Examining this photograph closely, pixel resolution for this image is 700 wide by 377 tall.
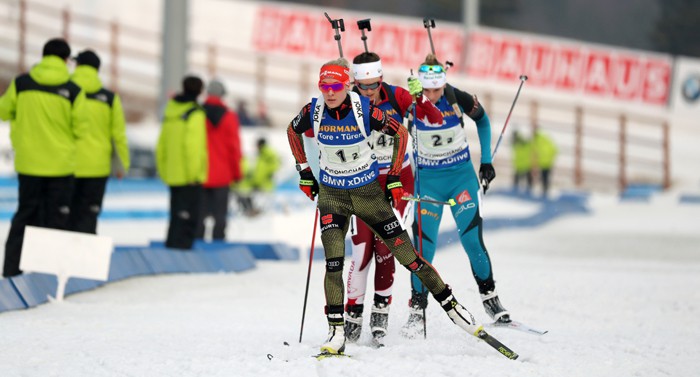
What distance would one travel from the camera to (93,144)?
10016 millimetres

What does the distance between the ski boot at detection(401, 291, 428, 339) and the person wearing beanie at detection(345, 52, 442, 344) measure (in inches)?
8.5

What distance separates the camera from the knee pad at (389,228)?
6.83 metres

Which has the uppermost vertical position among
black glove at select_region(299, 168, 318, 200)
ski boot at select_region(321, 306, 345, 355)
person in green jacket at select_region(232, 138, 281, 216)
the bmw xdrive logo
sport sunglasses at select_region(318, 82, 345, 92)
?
the bmw xdrive logo

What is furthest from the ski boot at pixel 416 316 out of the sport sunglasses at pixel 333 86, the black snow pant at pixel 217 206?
the black snow pant at pixel 217 206

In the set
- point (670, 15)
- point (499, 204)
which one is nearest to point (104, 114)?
point (499, 204)

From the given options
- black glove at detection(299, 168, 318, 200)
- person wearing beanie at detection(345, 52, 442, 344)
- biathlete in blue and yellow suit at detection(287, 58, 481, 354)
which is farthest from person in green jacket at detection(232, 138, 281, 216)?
biathlete in blue and yellow suit at detection(287, 58, 481, 354)

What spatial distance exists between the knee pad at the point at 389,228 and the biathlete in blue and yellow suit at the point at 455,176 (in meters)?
1.15

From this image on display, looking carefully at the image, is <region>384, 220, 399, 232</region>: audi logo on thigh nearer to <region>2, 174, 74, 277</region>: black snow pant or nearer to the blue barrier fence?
the blue barrier fence

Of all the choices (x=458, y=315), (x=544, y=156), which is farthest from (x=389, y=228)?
(x=544, y=156)

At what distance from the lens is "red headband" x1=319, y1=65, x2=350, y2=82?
6629mm

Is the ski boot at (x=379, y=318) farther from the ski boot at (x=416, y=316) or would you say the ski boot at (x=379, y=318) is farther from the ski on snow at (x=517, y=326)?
the ski on snow at (x=517, y=326)

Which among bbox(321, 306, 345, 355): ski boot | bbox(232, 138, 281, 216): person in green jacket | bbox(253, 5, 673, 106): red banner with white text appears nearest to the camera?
bbox(321, 306, 345, 355): ski boot

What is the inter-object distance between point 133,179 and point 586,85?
15.9 m

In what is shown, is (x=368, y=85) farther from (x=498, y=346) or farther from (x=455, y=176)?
(x=498, y=346)
